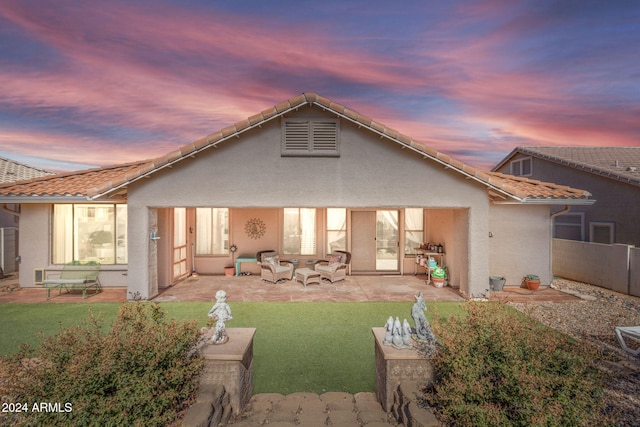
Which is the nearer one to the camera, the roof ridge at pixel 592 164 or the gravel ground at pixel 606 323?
the gravel ground at pixel 606 323

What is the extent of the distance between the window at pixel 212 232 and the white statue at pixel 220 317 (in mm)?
8853

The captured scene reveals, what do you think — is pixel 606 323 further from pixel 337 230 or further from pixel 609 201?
Answer: pixel 609 201

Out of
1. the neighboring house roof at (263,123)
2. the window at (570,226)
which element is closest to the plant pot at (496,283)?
the neighboring house roof at (263,123)

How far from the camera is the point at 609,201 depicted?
14688 mm

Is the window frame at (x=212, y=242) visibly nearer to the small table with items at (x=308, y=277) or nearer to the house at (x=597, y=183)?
the small table with items at (x=308, y=277)

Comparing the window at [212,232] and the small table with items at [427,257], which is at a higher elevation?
the window at [212,232]

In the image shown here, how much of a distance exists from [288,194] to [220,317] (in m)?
5.34

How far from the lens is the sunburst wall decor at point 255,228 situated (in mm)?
13172

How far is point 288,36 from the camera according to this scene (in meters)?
10.3

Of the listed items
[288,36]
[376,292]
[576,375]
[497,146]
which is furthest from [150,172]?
[497,146]

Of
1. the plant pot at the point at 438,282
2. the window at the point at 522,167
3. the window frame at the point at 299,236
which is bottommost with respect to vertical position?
the plant pot at the point at 438,282

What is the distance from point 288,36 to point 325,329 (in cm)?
895

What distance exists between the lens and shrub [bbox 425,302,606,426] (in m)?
2.93

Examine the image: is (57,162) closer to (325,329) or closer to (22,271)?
(22,271)
